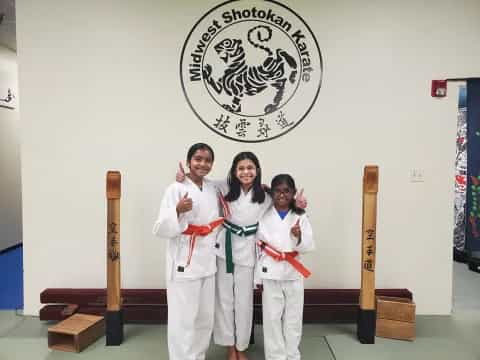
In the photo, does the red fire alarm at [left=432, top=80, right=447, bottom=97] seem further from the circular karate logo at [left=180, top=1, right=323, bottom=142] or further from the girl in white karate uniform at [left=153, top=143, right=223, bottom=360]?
the girl in white karate uniform at [left=153, top=143, right=223, bottom=360]

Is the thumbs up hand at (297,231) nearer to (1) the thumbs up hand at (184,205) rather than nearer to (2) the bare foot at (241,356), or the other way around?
(1) the thumbs up hand at (184,205)

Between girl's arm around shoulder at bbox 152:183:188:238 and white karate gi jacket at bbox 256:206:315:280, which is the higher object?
girl's arm around shoulder at bbox 152:183:188:238

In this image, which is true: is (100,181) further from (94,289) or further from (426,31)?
(426,31)

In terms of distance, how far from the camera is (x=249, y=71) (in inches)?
108

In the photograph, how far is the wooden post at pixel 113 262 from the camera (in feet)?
7.47

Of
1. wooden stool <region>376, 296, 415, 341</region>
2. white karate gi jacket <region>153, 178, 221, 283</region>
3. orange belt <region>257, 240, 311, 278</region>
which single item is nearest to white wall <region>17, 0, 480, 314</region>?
wooden stool <region>376, 296, 415, 341</region>

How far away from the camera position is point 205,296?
2.07 metres

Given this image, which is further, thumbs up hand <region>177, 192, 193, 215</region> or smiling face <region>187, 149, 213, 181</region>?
smiling face <region>187, 149, 213, 181</region>

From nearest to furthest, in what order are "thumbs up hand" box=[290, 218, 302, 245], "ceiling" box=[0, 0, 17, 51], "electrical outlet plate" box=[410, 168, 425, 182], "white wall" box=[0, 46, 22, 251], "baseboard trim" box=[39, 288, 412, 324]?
1. "thumbs up hand" box=[290, 218, 302, 245]
2. "baseboard trim" box=[39, 288, 412, 324]
3. "electrical outlet plate" box=[410, 168, 425, 182]
4. "ceiling" box=[0, 0, 17, 51]
5. "white wall" box=[0, 46, 22, 251]

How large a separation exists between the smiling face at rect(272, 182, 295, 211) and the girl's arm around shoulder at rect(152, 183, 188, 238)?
0.57 meters

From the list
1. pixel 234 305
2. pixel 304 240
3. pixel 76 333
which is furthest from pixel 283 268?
pixel 76 333

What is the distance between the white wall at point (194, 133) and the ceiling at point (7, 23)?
3.55 feet

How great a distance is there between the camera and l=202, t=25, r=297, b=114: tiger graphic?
2.75m

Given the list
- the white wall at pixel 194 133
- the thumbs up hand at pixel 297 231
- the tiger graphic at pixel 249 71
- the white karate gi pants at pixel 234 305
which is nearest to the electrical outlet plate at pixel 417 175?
the white wall at pixel 194 133
